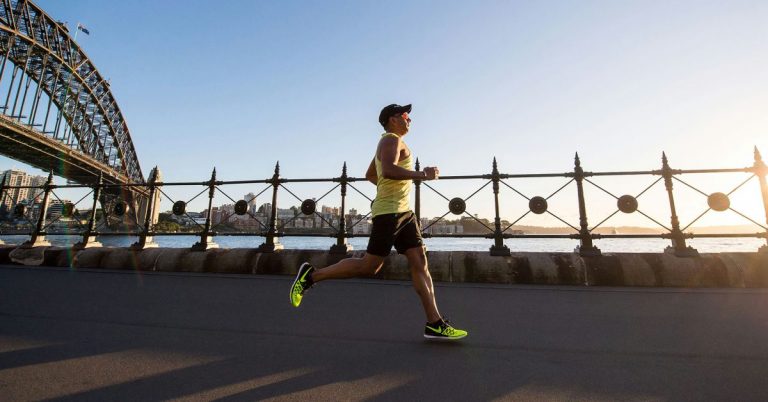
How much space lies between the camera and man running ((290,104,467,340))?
100.0 inches

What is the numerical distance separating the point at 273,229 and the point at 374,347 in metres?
4.32

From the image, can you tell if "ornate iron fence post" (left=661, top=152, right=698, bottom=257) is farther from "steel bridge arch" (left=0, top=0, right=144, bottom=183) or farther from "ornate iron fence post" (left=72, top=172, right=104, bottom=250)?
"steel bridge arch" (left=0, top=0, right=144, bottom=183)

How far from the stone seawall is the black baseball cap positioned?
2689 millimetres

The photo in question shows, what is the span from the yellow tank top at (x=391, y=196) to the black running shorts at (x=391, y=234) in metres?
0.05

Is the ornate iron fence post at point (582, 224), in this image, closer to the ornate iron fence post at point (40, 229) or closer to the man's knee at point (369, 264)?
the man's knee at point (369, 264)

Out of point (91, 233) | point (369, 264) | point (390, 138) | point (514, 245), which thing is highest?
point (390, 138)

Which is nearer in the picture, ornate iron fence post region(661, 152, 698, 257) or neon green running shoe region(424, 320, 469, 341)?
neon green running shoe region(424, 320, 469, 341)

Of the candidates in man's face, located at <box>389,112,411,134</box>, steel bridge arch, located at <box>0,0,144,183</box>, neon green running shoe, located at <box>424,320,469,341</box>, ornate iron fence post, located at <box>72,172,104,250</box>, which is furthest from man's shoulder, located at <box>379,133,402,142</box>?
steel bridge arch, located at <box>0,0,144,183</box>

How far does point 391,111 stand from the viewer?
2.89m

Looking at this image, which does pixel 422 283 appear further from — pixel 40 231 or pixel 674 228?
pixel 40 231

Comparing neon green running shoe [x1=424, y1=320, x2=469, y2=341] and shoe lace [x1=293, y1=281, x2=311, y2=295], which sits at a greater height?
shoe lace [x1=293, y1=281, x2=311, y2=295]

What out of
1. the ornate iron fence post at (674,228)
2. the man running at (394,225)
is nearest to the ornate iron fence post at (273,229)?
the man running at (394,225)

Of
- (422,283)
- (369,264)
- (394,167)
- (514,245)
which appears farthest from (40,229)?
Result: (514,245)

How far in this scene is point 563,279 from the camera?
15.2 ft
